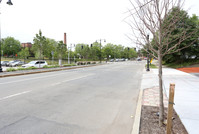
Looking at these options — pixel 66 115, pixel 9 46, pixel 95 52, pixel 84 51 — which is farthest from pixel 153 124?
pixel 9 46

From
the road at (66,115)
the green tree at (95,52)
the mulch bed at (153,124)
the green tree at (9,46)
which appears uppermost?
the green tree at (9,46)

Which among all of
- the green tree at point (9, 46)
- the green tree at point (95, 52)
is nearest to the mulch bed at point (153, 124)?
the green tree at point (95, 52)

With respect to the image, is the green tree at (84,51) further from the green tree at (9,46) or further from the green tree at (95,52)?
the green tree at (9,46)

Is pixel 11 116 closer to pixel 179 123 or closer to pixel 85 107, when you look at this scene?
pixel 85 107

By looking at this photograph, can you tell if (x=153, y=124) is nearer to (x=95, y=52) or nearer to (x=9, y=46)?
(x=95, y=52)

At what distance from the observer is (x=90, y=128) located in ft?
10.9

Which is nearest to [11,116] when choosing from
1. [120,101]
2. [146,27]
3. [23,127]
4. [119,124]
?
[23,127]

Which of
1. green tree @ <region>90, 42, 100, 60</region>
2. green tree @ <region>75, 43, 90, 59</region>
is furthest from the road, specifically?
green tree @ <region>90, 42, 100, 60</region>

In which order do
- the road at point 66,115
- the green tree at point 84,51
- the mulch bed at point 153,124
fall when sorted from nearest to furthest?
the mulch bed at point 153,124 → the road at point 66,115 → the green tree at point 84,51

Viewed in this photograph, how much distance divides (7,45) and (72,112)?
3766 inches

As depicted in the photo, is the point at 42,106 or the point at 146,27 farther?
the point at 42,106

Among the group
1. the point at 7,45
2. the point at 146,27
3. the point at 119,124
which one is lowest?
the point at 119,124

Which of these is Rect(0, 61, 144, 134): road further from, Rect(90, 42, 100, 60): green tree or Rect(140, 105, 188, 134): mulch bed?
Rect(90, 42, 100, 60): green tree

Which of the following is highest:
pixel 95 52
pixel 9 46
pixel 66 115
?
pixel 9 46
